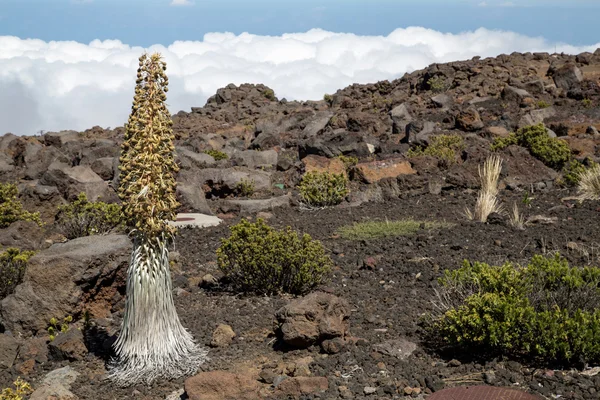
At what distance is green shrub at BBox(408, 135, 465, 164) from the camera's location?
53.0 feet

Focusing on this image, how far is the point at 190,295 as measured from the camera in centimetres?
719

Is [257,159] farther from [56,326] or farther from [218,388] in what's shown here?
[218,388]

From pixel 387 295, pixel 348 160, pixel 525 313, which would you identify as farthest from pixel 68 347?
pixel 348 160

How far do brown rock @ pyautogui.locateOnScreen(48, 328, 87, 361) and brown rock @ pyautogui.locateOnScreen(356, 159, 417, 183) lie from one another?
9.67m

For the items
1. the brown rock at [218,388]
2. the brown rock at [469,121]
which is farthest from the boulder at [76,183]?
the brown rock at [469,121]

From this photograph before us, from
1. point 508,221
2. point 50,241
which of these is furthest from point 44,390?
point 508,221

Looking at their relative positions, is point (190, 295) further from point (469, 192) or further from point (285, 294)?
point (469, 192)

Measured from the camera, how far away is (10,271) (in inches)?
300

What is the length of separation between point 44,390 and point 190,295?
2323 mm

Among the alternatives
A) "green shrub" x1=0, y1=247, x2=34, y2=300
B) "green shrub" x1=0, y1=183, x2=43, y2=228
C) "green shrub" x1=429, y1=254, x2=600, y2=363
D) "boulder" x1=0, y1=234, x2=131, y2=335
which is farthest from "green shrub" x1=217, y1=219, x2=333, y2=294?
"green shrub" x1=0, y1=183, x2=43, y2=228

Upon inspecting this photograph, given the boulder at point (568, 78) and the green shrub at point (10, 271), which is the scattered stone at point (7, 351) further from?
the boulder at point (568, 78)

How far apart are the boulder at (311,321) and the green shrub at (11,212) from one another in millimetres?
7149

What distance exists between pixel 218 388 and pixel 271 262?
2.56 metres

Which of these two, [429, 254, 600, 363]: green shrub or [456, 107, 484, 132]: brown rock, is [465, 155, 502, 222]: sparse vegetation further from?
[456, 107, 484, 132]: brown rock
